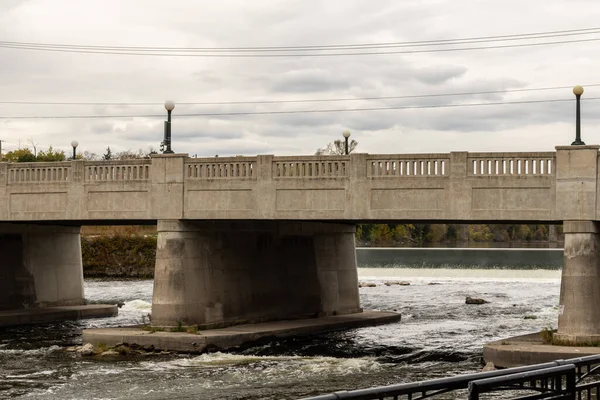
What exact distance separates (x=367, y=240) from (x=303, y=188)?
97994 mm

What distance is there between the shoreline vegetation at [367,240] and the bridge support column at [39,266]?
4418 cm

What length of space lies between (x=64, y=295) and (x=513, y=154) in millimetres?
25701

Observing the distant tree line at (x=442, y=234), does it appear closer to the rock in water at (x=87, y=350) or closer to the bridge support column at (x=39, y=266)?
the bridge support column at (x=39, y=266)

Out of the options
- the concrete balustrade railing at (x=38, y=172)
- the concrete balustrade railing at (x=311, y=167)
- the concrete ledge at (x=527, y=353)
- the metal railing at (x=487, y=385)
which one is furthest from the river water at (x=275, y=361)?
the metal railing at (x=487, y=385)

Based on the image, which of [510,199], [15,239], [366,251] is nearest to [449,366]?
[510,199]

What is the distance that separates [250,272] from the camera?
38031mm

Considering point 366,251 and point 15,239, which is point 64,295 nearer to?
point 15,239

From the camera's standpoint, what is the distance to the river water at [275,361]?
84.5 ft

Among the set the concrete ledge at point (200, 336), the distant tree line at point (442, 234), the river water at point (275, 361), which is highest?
the distant tree line at point (442, 234)

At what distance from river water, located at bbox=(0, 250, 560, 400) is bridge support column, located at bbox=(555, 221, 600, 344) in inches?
127

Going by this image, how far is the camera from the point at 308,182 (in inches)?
1287

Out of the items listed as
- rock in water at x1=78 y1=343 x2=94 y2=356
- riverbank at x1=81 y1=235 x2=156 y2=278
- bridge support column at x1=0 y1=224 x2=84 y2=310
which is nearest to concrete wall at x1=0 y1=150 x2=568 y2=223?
rock in water at x1=78 y1=343 x2=94 y2=356

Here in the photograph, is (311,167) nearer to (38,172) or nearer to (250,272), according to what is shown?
(250,272)

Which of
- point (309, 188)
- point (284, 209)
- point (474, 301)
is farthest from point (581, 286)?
point (474, 301)
